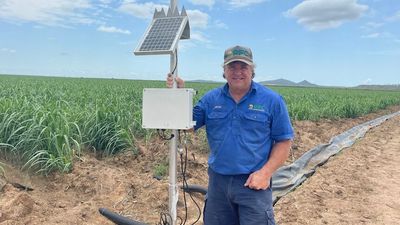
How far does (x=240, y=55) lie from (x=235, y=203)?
1.06 m

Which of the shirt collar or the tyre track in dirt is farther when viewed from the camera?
the tyre track in dirt

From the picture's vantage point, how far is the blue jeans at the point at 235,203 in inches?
105

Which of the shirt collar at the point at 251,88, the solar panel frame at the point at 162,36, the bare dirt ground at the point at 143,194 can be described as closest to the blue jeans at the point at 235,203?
the shirt collar at the point at 251,88

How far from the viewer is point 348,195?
4980mm

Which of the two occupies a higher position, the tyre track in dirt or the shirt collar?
the shirt collar

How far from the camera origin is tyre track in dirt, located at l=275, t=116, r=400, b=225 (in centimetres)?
426

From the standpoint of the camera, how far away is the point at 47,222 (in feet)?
11.8

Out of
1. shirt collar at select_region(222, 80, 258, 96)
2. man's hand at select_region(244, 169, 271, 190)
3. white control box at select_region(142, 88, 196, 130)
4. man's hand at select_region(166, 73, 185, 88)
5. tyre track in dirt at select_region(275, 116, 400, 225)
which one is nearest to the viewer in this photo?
man's hand at select_region(244, 169, 271, 190)

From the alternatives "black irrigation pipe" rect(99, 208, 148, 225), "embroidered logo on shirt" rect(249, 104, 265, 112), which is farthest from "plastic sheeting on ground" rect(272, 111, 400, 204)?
"embroidered logo on shirt" rect(249, 104, 265, 112)

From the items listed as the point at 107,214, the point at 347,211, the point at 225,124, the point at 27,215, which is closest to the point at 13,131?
the point at 27,215

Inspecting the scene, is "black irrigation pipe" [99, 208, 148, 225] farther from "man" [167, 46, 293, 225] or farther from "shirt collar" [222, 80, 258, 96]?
"shirt collar" [222, 80, 258, 96]

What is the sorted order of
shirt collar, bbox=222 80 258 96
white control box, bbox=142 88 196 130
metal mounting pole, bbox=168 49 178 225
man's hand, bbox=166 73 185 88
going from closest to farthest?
shirt collar, bbox=222 80 258 96, white control box, bbox=142 88 196 130, man's hand, bbox=166 73 185 88, metal mounting pole, bbox=168 49 178 225

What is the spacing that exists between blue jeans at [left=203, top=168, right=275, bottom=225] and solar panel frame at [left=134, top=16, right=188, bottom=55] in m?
1.01

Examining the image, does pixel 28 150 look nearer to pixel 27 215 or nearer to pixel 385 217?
pixel 27 215
